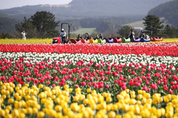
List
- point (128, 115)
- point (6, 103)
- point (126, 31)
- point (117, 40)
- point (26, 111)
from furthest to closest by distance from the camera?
point (126, 31), point (117, 40), point (6, 103), point (26, 111), point (128, 115)

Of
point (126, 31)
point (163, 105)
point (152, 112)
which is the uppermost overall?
point (126, 31)

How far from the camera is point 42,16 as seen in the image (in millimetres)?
61781

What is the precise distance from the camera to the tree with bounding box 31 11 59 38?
202 feet

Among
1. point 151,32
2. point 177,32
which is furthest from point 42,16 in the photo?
point 177,32

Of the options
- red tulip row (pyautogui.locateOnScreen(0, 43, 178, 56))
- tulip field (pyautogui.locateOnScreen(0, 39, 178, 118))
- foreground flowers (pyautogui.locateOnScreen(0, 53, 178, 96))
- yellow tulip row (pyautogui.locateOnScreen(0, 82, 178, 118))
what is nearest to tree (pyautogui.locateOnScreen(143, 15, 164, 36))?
red tulip row (pyautogui.locateOnScreen(0, 43, 178, 56))

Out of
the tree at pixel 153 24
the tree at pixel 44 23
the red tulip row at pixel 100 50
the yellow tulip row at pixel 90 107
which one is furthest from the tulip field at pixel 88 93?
the tree at pixel 44 23

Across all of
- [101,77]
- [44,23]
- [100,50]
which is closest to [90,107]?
[101,77]

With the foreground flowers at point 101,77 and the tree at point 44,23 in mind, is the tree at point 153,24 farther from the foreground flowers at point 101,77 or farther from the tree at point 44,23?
the foreground flowers at point 101,77

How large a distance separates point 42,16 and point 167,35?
40.8 meters

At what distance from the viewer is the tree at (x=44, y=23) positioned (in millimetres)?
61438

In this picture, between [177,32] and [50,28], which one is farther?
[177,32]

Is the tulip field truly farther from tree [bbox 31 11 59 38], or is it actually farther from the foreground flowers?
tree [bbox 31 11 59 38]

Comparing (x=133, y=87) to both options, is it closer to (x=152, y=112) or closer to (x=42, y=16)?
(x=152, y=112)

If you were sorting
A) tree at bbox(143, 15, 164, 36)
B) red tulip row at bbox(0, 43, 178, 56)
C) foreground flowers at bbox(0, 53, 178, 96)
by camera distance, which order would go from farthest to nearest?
tree at bbox(143, 15, 164, 36)
red tulip row at bbox(0, 43, 178, 56)
foreground flowers at bbox(0, 53, 178, 96)
